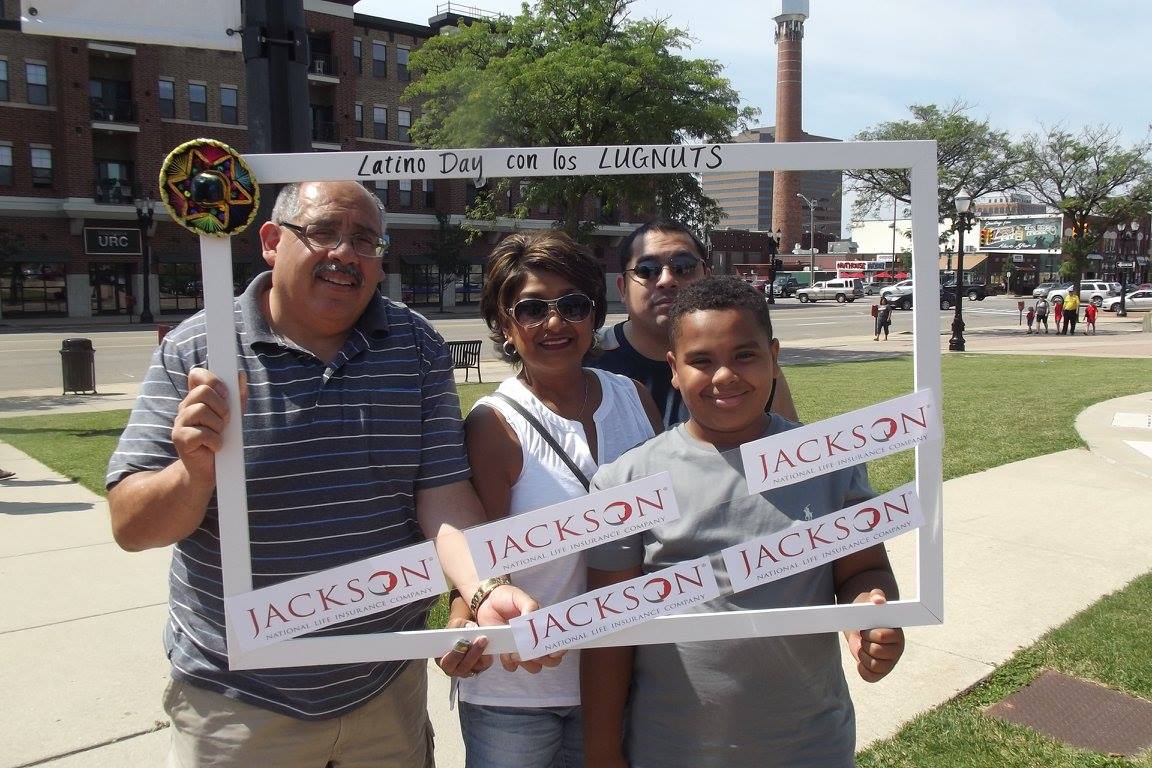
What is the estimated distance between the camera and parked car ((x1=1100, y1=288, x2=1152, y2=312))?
157ft

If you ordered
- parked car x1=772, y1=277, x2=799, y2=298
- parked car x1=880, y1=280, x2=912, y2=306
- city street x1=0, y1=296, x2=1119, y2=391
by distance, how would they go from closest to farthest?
parked car x1=880, y1=280, x2=912, y2=306, city street x1=0, y1=296, x2=1119, y2=391, parked car x1=772, y1=277, x2=799, y2=298

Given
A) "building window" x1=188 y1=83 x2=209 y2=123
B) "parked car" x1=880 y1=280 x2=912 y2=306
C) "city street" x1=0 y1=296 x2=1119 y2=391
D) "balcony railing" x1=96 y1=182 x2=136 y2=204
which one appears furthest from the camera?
"building window" x1=188 y1=83 x2=209 y2=123

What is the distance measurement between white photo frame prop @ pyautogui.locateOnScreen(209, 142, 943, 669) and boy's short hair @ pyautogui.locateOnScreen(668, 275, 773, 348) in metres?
0.25

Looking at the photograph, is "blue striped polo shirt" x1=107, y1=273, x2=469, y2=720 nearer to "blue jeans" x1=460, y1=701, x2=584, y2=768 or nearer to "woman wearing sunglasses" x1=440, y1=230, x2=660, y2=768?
"woman wearing sunglasses" x1=440, y1=230, x2=660, y2=768

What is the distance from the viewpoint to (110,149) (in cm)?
3822

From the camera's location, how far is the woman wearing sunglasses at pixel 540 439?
75.8 inches

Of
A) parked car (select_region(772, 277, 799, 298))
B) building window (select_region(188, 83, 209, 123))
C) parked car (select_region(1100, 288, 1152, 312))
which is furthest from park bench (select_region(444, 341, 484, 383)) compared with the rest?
parked car (select_region(1100, 288, 1152, 312))

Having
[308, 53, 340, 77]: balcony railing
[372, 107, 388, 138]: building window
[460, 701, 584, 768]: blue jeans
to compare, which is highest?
[308, 53, 340, 77]: balcony railing

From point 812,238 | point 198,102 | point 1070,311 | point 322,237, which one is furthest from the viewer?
point 198,102

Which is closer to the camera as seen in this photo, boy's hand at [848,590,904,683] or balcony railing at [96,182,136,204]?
boy's hand at [848,590,904,683]

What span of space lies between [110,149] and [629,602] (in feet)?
142

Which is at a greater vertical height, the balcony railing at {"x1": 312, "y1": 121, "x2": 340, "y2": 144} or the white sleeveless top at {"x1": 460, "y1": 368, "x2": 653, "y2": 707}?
the balcony railing at {"x1": 312, "y1": 121, "x2": 340, "y2": 144}

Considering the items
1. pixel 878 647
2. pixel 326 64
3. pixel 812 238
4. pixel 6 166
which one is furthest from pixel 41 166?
pixel 878 647

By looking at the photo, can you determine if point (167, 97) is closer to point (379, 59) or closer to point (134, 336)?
point (379, 59)
